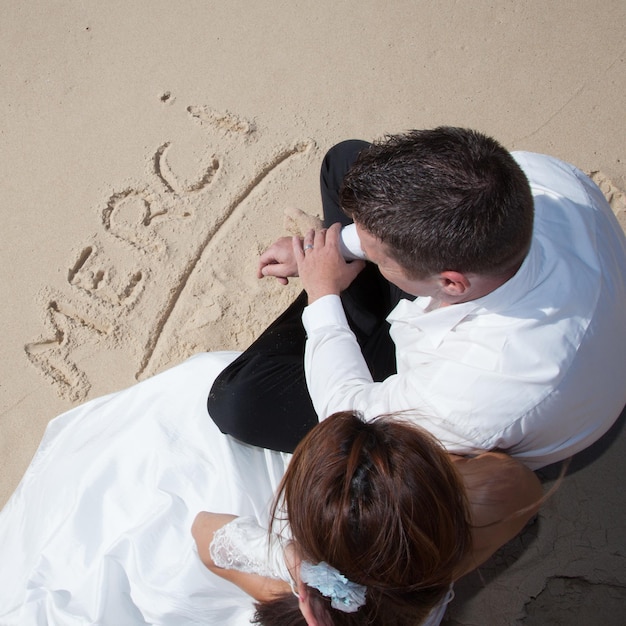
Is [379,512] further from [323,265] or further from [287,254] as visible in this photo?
[287,254]

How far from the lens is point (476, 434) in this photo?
49.5 inches

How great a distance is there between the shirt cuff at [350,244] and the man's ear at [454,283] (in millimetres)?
Answer: 463

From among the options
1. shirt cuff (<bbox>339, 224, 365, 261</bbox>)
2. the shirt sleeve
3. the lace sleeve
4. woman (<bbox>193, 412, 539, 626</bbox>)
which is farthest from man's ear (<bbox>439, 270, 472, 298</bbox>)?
the lace sleeve

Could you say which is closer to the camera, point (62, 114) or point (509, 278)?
point (509, 278)

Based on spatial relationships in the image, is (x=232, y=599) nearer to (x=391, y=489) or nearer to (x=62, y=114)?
(x=391, y=489)

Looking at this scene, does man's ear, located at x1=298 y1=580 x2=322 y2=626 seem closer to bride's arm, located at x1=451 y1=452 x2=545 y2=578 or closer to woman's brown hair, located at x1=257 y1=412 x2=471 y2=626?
woman's brown hair, located at x1=257 y1=412 x2=471 y2=626

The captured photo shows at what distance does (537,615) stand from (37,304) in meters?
1.82

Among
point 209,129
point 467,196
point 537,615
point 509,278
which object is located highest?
point 209,129

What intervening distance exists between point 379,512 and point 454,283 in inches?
18.7

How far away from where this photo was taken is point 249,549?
4.39 feet

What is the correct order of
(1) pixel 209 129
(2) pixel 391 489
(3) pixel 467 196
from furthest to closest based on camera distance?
(1) pixel 209 129 → (3) pixel 467 196 → (2) pixel 391 489

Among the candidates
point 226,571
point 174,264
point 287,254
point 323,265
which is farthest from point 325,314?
point 174,264

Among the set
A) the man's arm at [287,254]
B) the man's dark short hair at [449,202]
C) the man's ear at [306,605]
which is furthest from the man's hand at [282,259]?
the man's ear at [306,605]

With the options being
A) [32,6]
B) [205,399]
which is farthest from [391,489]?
[32,6]
